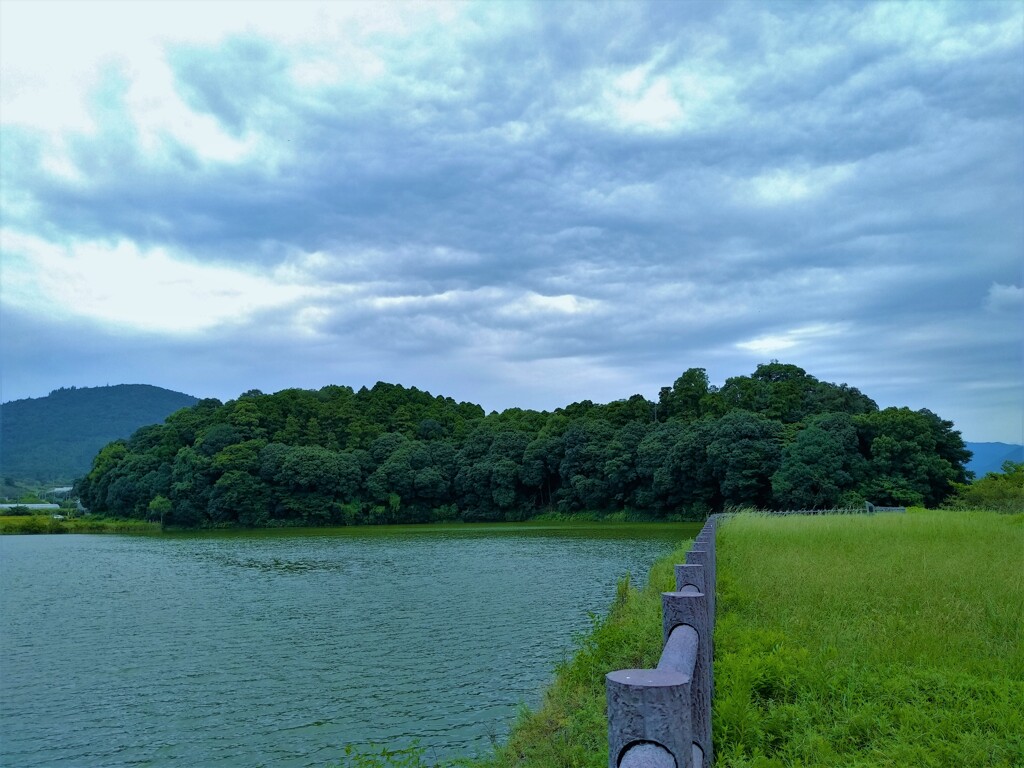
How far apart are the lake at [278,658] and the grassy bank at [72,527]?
42.8m

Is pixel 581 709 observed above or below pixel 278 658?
above

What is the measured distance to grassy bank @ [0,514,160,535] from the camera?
63.8 m

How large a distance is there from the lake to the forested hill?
30.8 meters

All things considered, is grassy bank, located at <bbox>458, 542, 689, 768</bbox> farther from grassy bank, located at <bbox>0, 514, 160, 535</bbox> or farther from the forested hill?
grassy bank, located at <bbox>0, 514, 160, 535</bbox>

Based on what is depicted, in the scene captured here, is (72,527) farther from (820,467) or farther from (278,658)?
(278,658)

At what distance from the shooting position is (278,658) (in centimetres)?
1197

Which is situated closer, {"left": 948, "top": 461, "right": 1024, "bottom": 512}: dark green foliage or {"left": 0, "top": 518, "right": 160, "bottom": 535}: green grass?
{"left": 948, "top": 461, "right": 1024, "bottom": 512}: dark green foliage

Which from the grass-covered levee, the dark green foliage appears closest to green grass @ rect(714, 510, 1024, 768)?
the grass-covered levee

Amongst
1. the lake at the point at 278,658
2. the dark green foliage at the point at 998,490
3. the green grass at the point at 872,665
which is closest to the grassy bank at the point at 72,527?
the lake at the point at 278,658

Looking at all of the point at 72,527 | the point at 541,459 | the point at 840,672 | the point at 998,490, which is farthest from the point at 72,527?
the point at 840,672

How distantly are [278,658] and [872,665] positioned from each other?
9.62m

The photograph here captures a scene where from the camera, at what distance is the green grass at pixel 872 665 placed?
4406 mm

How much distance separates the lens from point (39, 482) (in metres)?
164

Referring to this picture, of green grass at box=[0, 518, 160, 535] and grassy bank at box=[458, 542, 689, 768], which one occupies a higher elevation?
grassy bank at box=[458, 542, 689, 768]
